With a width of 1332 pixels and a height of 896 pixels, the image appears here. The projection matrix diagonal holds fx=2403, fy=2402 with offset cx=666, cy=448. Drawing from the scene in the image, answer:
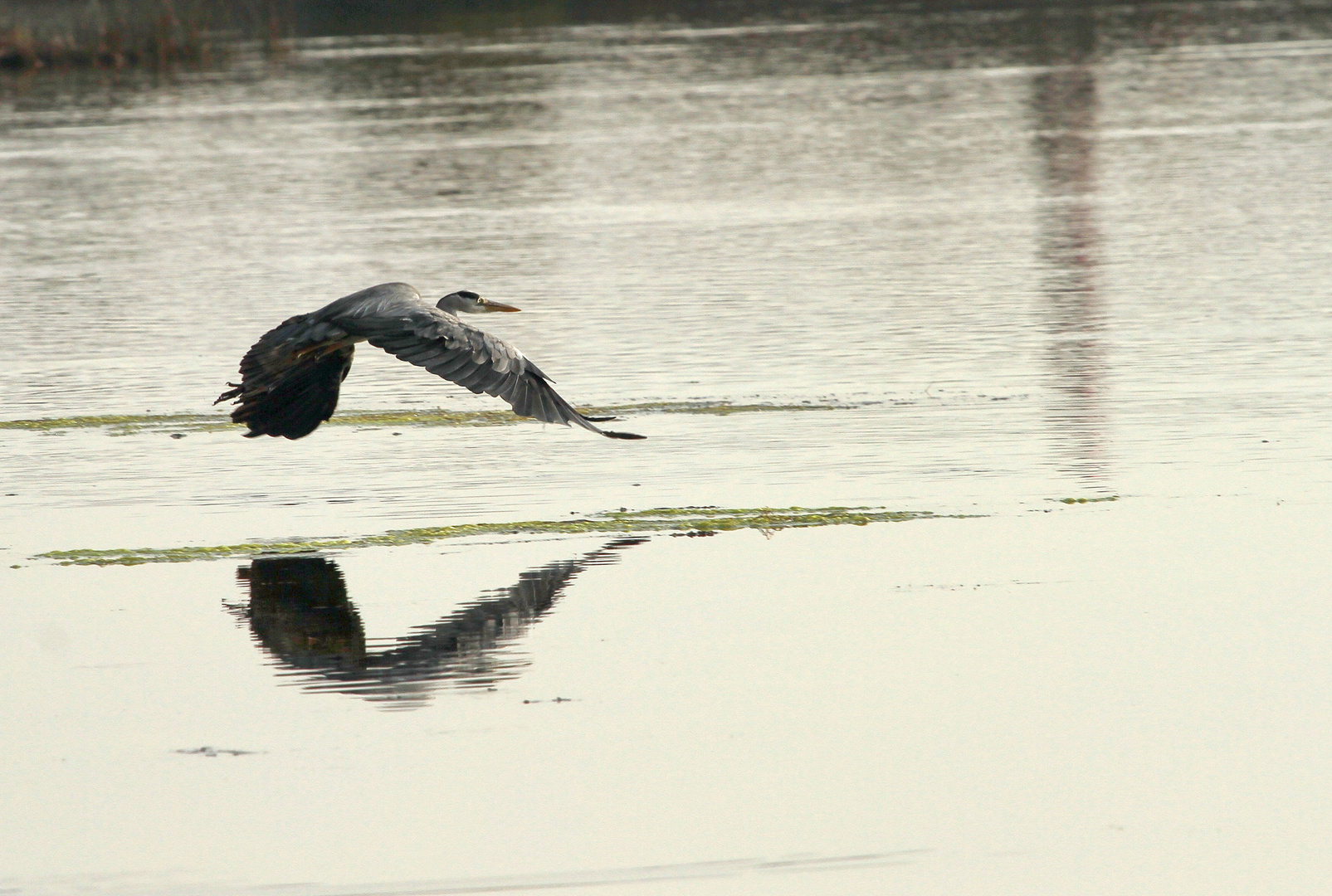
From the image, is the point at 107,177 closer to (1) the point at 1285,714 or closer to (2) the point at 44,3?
(1) the point at 1285,714

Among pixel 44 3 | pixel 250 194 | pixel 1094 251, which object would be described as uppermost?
pixel 44 3

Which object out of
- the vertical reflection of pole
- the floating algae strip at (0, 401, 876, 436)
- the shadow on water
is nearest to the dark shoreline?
the vertical reflection of pole

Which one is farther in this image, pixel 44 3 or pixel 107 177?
pixel 44 3

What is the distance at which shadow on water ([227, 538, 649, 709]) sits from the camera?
762 cm

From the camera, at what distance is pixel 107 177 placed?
26.9 metres

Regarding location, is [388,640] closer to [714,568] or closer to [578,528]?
[714,568]

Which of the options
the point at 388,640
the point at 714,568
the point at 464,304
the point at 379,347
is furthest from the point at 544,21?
the point at 388,640

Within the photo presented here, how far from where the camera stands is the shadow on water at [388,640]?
25.0ft

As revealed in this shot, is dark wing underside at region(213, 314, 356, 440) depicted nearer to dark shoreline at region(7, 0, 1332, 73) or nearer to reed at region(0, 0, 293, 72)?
dark shoreline at region(7, 0, 1332, 73)

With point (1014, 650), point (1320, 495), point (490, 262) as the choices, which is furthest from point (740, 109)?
point (1014, 650)

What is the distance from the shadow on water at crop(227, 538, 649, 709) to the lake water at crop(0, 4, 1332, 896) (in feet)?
0.08

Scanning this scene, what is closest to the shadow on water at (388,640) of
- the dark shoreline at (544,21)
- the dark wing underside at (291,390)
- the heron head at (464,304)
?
the dark wing underside at (291,390)

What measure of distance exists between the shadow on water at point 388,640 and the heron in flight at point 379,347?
682 mm

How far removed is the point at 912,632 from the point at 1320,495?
2.50m
